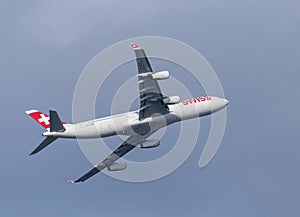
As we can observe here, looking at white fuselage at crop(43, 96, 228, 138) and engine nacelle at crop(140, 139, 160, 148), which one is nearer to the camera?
white fuselage at crop(43, 96, 228, 138)

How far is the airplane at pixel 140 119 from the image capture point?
276ft

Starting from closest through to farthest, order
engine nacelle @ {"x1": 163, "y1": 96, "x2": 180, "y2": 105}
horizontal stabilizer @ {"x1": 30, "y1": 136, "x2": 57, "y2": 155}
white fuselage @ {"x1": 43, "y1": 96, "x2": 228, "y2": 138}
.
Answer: horizontal stabilizer @ {"x1": 30, "y1": 136, "x2": 57, "y2": 155}, engine nacelle @ {"x1": 163, "y1": 96, "x2": 180, "y2": 105}, white fuselage @ {"x1": 43, "y1": 96, "x2": 228, "y2": 138}

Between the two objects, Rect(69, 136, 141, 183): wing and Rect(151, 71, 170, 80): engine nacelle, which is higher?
Rect(151, 71, 170, 80): engine nacelle

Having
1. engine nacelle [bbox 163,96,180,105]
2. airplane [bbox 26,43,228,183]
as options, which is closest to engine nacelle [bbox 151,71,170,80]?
airplane [bbox 26,43,228,183]

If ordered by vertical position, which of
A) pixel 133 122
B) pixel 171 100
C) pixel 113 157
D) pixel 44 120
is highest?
pixel 44 120

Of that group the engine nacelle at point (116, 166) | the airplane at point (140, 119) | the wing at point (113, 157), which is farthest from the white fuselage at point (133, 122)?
the engine nacelle at point (116, 166)

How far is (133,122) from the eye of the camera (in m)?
90.5

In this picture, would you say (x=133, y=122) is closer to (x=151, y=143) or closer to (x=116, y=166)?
(x=151, y=143)

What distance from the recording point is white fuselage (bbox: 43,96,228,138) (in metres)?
88.7

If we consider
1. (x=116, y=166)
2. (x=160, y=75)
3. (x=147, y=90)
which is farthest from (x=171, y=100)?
(x=116, y=166)

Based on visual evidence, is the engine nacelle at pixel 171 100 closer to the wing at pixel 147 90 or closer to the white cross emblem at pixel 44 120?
the wing at pixel 147 90

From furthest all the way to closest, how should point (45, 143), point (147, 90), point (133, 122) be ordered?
point (133, 122), point (147, 90), point (45, 143)

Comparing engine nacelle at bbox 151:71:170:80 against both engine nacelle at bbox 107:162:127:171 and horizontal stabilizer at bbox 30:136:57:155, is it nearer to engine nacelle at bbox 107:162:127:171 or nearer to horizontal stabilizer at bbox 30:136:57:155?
horizontal stabilizer at bbox 30:136:57:155

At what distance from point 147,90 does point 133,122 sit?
672 centimetres
